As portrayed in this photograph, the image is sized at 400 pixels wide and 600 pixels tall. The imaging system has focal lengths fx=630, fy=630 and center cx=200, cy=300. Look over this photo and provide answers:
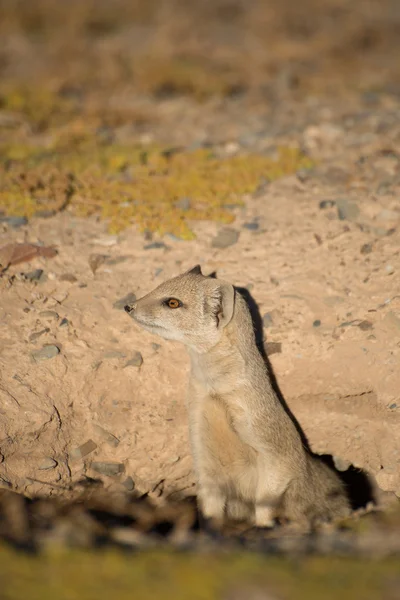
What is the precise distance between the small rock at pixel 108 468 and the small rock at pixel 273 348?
1.34 metres

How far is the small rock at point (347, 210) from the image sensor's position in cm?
530

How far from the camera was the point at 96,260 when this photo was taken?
200 inches

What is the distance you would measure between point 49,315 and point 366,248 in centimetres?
252

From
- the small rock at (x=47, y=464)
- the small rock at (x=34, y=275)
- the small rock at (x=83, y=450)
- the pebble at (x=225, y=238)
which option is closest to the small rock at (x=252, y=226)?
the pebble at (x=225, y=238)

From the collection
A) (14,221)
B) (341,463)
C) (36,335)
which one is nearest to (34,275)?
(36,335)

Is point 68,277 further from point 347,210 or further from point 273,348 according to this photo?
point 347,210

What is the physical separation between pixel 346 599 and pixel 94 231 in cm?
391

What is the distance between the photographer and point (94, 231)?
5.44 metres

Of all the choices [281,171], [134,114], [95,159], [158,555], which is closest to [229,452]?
[158,555]

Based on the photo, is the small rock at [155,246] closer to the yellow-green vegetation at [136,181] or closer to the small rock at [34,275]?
the yellow-green vegetation at [136,181]

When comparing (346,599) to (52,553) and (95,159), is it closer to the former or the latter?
(52,553)

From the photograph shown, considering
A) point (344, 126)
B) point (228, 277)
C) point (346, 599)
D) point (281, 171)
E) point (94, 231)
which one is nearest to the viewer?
point (346, 599)

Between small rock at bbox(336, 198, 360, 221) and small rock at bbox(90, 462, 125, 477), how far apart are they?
2.69 m

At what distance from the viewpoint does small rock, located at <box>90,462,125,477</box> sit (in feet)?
14.7
